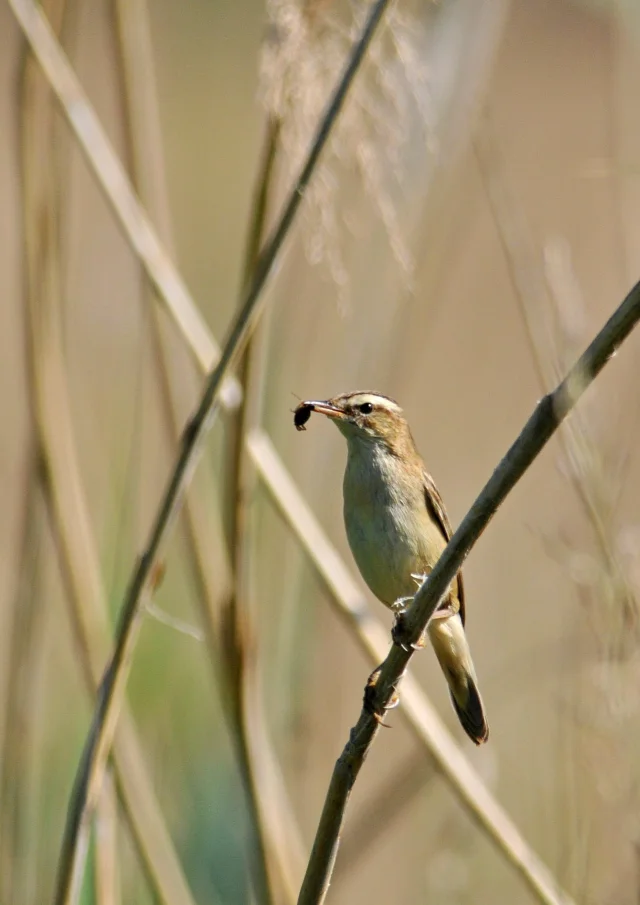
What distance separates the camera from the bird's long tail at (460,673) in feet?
8.11

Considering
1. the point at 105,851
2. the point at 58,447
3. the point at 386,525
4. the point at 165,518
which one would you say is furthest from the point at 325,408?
the point at 105,851

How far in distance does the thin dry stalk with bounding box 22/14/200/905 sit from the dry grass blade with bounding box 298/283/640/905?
715 millimetres

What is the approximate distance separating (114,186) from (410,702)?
99 centimetres

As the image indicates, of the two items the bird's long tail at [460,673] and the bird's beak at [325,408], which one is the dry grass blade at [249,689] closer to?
the bird's beak at [325,408]

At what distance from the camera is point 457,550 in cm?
127

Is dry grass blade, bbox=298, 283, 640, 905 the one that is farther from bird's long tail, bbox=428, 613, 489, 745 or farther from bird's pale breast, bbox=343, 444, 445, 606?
bird's long tail, bbox=428, 613, 489, 745

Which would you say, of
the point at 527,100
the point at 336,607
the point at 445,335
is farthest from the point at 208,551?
the point at 527,100

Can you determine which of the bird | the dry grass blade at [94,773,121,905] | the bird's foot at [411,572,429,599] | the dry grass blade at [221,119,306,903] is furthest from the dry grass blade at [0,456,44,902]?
the bird's foot at [411,572,429,599]

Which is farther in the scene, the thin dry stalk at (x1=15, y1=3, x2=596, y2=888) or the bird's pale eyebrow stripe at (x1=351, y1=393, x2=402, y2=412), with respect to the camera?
the bird's pale eyebrow stripe at (x1=351, y1=393, x2=402, y2=412)

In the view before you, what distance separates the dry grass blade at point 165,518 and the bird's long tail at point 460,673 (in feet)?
3.17

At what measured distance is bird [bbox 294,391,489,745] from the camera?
2.35m

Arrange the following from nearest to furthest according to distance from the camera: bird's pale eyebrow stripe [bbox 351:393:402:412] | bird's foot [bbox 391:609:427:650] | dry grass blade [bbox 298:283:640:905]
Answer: dry grass blade [bbox 298:283:640:905], bird's foot [bbox 391:609:427:650], bird's pale eyebrow stripe [bbox 351:393:402:412]

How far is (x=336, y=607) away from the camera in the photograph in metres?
2.10

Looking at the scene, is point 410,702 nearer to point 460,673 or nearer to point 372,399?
point 460,673
